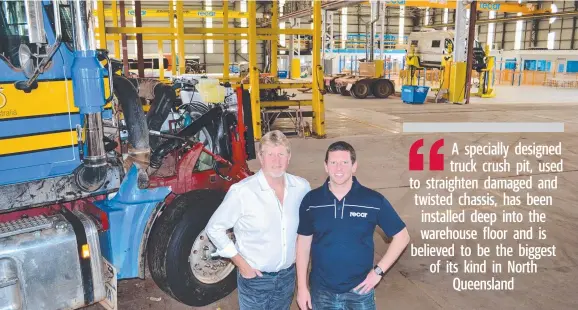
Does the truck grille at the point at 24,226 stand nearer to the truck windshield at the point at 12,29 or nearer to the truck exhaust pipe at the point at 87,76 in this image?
the truck exhaust pipe at the point at 87,76

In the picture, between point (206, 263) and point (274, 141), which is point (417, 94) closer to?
point (206, 263)

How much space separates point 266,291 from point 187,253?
1.17 meters

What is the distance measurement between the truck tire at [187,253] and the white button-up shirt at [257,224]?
1.06 m

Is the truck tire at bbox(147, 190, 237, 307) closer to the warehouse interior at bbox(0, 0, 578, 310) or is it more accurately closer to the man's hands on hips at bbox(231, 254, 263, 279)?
the warehouse interior at bbox(0, 0, 578, 310)

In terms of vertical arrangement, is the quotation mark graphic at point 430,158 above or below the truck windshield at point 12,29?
below

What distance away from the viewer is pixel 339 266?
8.75 ft

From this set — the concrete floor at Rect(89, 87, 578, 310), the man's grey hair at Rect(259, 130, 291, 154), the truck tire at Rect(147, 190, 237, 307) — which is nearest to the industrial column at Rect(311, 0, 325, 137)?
the concrete floor at Rect(89, 87, 578, 310)

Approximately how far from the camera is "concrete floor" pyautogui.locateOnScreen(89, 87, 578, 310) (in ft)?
13.6

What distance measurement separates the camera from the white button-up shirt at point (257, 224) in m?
2.71

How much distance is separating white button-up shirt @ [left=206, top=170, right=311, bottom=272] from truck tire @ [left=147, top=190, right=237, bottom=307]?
1.06 meters

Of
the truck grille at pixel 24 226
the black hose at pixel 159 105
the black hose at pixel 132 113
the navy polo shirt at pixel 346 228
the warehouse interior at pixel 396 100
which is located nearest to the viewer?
the navy polo shirt at pixel 346 228

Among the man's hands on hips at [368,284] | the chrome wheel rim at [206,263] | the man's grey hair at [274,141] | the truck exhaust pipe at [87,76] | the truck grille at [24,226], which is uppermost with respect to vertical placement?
the truck exhaust pipe at [87,76]

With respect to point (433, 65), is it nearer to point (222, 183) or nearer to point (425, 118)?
point (425, 118)

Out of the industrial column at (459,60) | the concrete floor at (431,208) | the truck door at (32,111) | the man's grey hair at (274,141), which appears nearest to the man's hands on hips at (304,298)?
the man's grey hair at (274,141)
